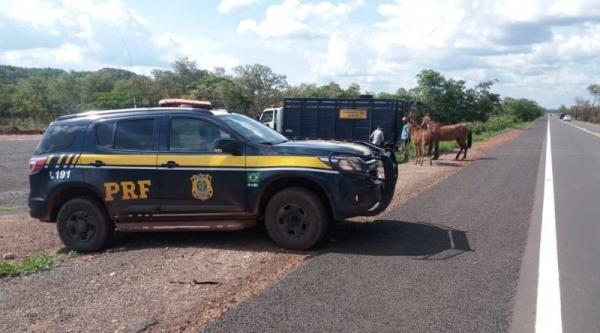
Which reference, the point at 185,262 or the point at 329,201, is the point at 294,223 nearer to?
the point at 329,201

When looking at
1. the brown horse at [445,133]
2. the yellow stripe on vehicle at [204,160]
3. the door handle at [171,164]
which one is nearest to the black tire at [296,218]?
the yellow stripe on vehicle at [204,160]

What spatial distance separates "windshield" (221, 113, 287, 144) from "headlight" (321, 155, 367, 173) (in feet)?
3.33

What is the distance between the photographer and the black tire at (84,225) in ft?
25.3

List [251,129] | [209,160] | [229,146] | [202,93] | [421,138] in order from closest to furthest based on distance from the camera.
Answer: [229,146] < [209,160] < [251,129] < [421,138] < [202,93]

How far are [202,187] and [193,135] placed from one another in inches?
28.1

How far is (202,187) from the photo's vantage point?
24.0 feet

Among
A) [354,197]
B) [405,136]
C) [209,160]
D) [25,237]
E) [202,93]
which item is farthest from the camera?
[202,93]

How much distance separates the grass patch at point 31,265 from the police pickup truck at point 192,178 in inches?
16.4

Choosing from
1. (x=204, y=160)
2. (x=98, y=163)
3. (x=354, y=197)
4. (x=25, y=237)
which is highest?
(x=204, y=160)

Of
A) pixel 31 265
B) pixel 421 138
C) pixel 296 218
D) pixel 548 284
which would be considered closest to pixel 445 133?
pixel 421 138

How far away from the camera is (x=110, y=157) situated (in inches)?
297

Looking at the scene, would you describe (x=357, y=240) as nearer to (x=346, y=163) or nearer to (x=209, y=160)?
(x=346, y=163)

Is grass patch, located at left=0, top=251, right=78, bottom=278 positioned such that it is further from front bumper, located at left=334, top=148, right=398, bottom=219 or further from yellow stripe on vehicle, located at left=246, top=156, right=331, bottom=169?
front bumper, located at left=334, top=148, right=398, bottom=219

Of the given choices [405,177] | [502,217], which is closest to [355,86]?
[405,177]
